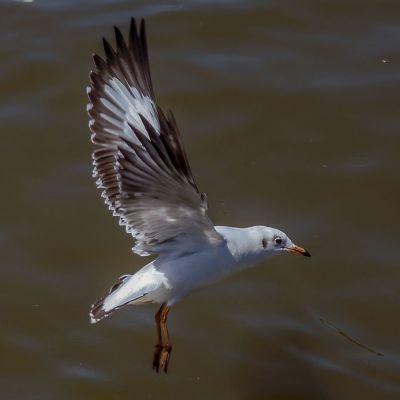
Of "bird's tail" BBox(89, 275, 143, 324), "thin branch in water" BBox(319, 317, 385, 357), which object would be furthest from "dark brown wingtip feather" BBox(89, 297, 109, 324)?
"thin branch in water" BBox(319, 317, 385, 357)

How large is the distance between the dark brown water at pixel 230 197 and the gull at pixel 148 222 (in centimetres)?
57

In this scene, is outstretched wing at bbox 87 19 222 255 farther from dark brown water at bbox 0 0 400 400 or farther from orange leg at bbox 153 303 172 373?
dark brown water at bbox 0 0 400 400

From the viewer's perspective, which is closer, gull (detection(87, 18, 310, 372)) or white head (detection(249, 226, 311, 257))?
gull (detection(87, 18, 310, 372))

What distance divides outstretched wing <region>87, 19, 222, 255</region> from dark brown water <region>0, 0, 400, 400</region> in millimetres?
807

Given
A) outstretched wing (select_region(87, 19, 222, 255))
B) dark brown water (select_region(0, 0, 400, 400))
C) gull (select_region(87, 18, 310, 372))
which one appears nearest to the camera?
outstretched wing (select_region(87, 19, 222, 255))

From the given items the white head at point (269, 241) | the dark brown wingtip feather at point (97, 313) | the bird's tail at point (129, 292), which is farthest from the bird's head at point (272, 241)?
the dark brown wingtip feather at point (97, 313)

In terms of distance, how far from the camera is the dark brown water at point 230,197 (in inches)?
226

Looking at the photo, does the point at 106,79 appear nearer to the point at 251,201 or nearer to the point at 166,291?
the point at 166,291

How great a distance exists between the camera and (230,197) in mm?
6688

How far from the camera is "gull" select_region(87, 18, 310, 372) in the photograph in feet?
16.7

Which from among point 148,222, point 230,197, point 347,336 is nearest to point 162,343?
point 148,222

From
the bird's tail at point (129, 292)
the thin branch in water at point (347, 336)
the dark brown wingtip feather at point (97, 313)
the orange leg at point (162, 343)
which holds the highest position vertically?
the bird's tail at point (129, 292)

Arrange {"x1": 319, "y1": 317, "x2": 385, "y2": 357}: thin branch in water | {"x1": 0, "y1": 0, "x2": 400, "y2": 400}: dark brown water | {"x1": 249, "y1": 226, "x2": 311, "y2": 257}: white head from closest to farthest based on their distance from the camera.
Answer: {"x1": 249, "y1": 226, "x2": 311, "y2": 257}: white head < {"x1": 0, "y1": 0, "x2": 400, "y2": 400}: dark brown water < {"x1": 319, "y1": 317, "x2": 385, "y2": 357}: thin branch in water

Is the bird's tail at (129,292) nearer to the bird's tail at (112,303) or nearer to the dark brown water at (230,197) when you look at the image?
the bird's tail at (112,303)
